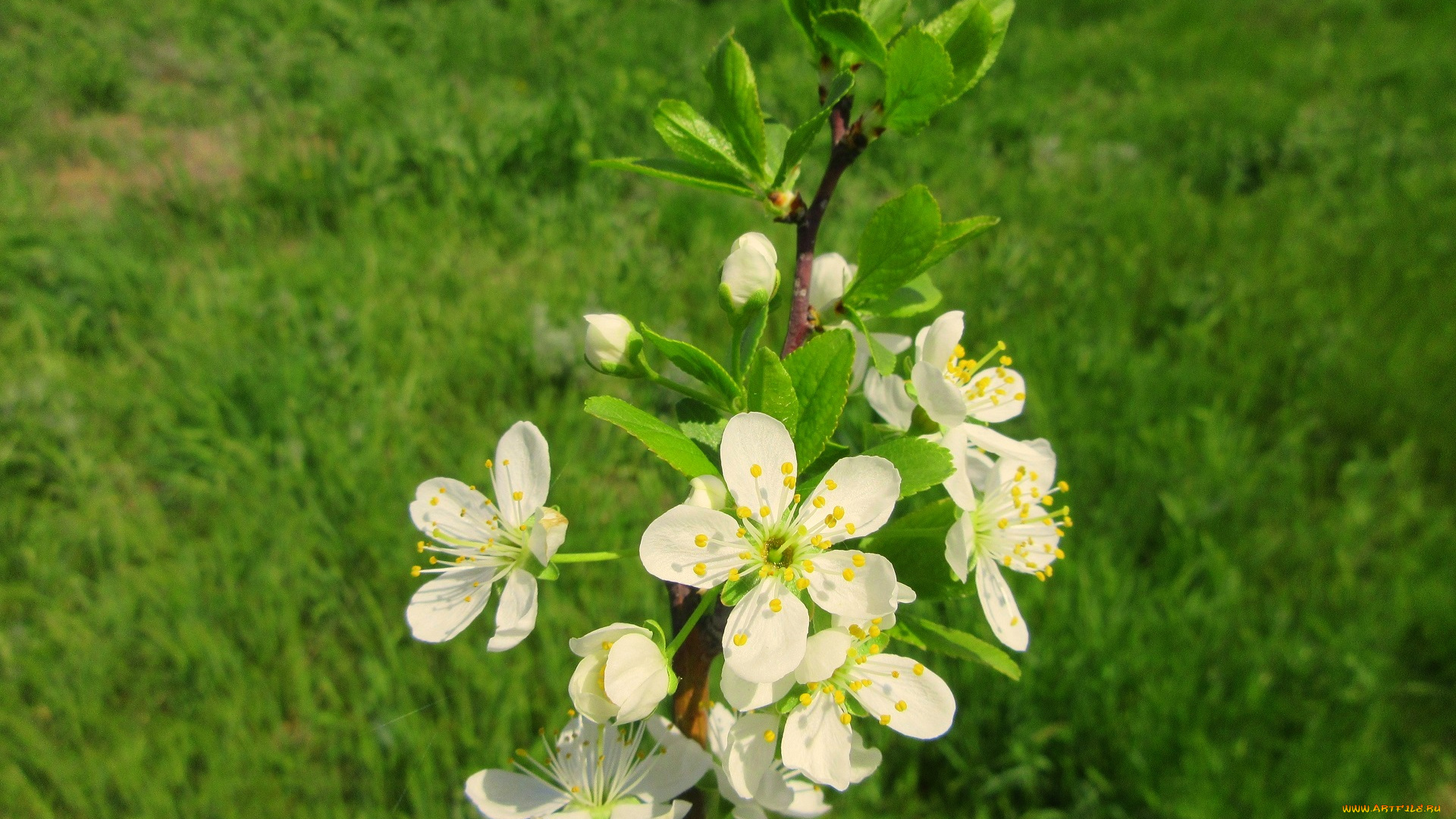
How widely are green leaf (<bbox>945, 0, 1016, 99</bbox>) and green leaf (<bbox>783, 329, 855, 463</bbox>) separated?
0.30 metres

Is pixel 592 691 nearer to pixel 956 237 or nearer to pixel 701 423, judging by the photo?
pixel 701 423

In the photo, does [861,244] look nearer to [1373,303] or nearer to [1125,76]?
[1373,303]

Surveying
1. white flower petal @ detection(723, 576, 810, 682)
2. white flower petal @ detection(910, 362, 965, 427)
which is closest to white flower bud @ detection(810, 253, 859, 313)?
white flower petal @ detection(910, 362, 965, 427)

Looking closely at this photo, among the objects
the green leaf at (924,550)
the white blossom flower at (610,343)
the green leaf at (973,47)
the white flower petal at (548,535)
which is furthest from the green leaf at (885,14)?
the white flower petal at (548,535)

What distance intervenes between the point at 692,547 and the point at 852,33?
22.7 inches

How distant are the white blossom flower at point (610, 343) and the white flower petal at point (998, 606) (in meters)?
0.49

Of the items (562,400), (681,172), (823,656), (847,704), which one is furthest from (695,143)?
(562,400)

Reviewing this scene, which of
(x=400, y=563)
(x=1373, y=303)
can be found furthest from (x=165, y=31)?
(x=1373, y=303)

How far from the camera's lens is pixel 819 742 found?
86 cm

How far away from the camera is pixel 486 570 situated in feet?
3.48

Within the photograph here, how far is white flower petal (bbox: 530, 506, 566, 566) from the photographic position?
0.84 metres

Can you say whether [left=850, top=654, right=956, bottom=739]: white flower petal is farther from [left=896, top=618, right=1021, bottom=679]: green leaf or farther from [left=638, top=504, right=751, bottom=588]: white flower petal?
[left=638, top=504, right=751, bottom=588]: white flower petal

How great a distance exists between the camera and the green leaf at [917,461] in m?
0.80

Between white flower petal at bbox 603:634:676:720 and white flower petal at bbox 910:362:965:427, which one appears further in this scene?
white flower petal at bbox 910:362:965:427
